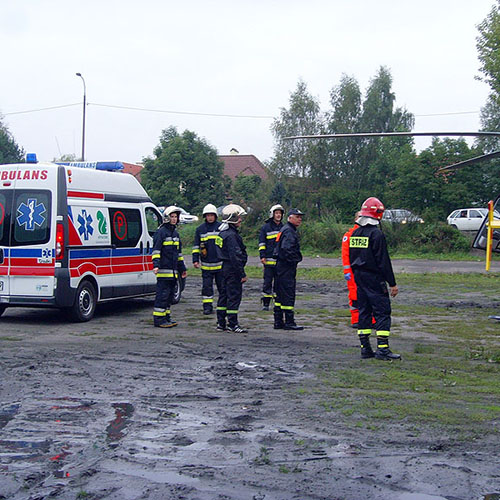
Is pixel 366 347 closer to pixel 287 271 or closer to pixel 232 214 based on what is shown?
pixel 287 271

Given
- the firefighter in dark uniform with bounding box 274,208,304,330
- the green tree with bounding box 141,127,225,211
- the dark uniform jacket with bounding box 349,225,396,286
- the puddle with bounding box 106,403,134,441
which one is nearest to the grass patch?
the dark uniform jacket with bounding box 349,225,396,286

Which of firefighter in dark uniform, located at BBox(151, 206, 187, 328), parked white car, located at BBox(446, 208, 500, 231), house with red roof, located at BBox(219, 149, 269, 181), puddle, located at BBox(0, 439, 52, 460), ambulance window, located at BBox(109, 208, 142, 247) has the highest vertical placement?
house with red roof, located at BBox(219, 149, 269, 181)

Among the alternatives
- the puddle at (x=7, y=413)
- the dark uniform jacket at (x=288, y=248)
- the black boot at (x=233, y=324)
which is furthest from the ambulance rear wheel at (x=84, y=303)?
the puddle at (x=7, y=413)

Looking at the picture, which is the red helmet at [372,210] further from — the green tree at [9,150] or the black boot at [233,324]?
the green tree at [9,150]

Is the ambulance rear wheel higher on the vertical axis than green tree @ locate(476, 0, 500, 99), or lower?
lower

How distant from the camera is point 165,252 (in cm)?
1117

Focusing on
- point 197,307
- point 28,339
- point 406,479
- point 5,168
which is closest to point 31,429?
point 406,479

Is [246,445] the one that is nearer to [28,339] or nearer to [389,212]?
[28,339]

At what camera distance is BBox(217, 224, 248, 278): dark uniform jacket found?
1058cm

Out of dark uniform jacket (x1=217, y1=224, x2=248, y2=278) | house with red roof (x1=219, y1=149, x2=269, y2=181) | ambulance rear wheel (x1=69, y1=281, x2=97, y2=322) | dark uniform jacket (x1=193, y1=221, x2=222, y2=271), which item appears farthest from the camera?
house with red roof (x1=219, y1=149, x2=269, y2=181)

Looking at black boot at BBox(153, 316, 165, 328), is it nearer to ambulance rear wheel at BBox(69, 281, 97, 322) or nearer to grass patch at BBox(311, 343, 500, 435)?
ambulance rear wheel at BBox(69, 281, 97, 322)

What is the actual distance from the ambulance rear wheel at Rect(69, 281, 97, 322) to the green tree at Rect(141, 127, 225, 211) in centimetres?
3215

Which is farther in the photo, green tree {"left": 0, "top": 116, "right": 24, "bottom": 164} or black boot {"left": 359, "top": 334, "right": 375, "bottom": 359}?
green tree {"left": 0, "top": 116, "right": 24, "bottom": 164}

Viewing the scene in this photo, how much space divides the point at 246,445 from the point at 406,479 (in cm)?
125
